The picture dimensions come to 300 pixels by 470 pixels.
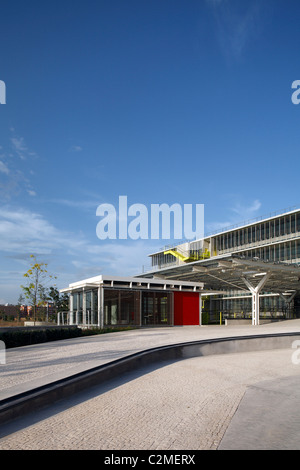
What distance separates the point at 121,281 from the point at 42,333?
11.5 meters

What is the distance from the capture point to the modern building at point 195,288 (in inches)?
1166

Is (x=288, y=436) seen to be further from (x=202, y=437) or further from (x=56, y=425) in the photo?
(x=56, y=425)

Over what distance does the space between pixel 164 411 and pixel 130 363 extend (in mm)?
4107

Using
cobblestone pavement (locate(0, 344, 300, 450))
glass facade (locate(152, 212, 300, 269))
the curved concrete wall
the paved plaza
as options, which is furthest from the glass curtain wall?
glass facade (locate(152, 212, 300, 269))

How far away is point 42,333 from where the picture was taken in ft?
60.8

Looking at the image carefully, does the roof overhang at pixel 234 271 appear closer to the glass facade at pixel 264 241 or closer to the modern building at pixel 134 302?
the modern building at pixel 134 302

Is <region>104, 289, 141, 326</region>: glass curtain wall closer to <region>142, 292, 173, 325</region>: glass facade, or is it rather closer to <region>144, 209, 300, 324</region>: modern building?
<region>142, 292, 173, 325</region>: glass facade

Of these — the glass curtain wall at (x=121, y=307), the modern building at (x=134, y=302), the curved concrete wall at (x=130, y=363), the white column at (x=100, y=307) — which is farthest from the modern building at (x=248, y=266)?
the curved concrete wall at (x=130, y=363)

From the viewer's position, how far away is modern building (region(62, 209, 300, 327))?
97.1ft

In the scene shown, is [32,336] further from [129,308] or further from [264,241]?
[264,241]

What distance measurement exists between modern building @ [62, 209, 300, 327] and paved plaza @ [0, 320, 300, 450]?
18.0m

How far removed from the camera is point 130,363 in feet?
35.8

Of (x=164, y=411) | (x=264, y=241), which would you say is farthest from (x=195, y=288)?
(x=264, y=241)
